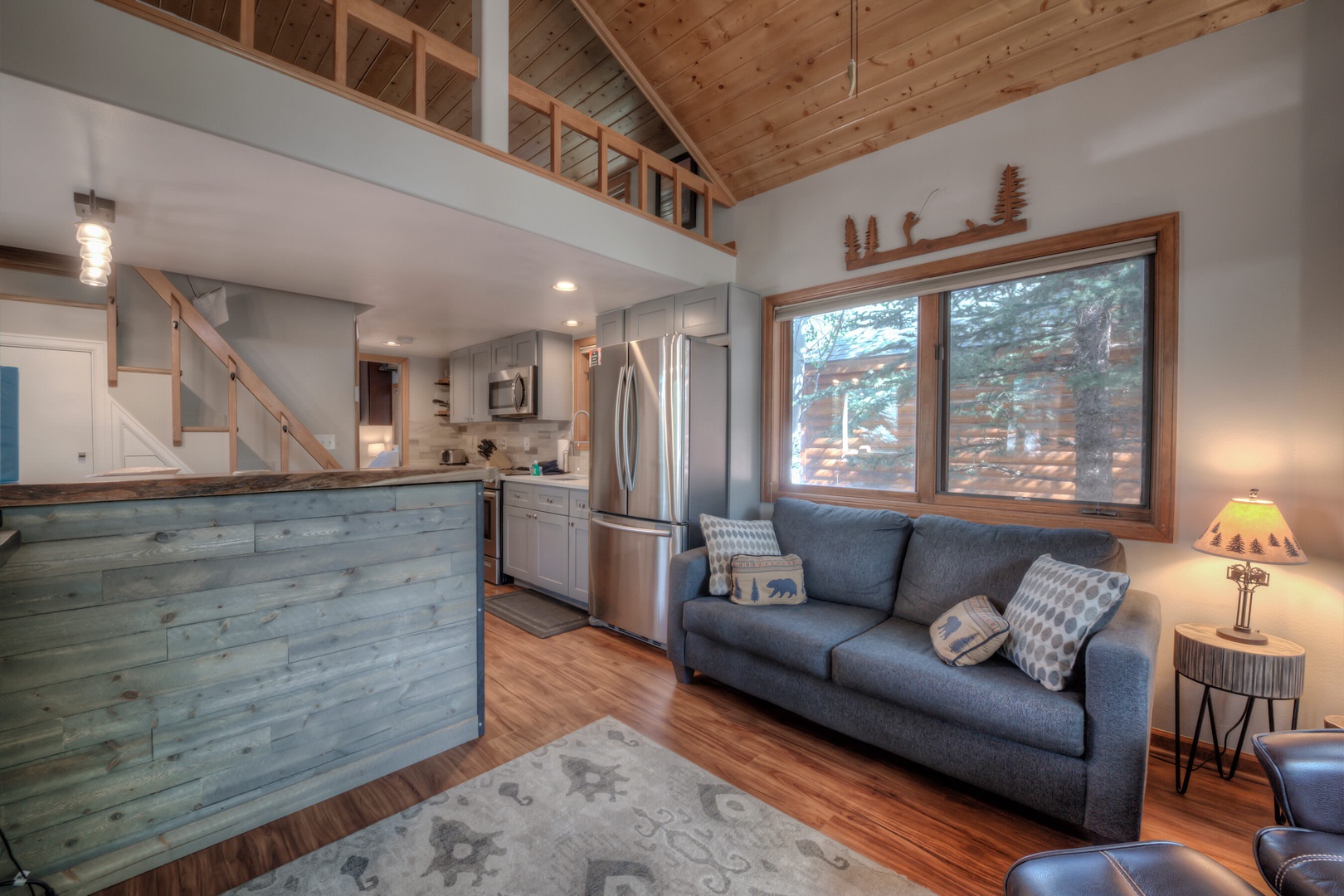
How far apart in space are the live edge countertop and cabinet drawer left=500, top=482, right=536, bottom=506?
7.32 ft

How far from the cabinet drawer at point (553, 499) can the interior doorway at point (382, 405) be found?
7.74 feet

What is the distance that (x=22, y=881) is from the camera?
1416 millimetres

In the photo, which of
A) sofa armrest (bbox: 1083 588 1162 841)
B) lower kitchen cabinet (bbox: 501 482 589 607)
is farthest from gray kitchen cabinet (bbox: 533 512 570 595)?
sofa armrest (bbox: 1083 588 1162 841)

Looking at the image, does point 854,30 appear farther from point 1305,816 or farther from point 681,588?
point 1305,816

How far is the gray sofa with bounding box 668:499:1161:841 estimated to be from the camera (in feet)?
5.40

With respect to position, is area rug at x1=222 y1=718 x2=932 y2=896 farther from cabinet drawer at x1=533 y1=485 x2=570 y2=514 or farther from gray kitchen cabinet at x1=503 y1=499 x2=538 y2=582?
Result: gray kitchen cabinet at x1=503 y1=499 x2=538 y2=582

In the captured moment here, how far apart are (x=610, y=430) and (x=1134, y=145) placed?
9.83 feet

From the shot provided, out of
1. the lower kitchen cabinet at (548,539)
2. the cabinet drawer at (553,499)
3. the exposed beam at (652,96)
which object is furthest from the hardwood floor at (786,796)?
the exposed beam at (652,96)

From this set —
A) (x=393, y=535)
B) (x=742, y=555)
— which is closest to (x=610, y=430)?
(x=742, y=555)

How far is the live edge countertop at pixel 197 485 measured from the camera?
1.43 meters

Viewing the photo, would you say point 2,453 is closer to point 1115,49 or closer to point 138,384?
point 138,384

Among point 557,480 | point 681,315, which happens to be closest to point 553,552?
point 557,480

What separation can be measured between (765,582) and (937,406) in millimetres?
1346

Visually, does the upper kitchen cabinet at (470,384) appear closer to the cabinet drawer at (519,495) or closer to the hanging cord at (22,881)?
the cabinet drawer at (519,495)
